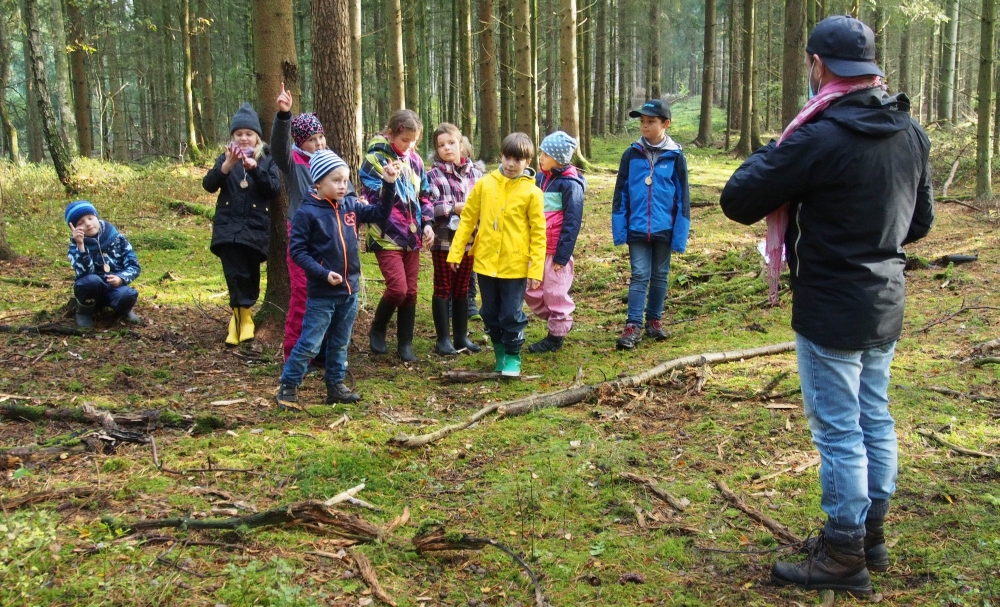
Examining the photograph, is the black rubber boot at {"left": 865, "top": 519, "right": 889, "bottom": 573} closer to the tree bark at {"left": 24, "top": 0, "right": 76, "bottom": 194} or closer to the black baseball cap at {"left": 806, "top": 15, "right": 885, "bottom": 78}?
the black baseball cap at {"left": 806, "top": 15, "right": 885, "bottom": 78}

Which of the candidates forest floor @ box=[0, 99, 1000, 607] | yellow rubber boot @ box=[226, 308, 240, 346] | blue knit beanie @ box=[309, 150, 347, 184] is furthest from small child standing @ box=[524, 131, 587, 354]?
yellow rubber boot @ box=[226, 308, 240, 346]

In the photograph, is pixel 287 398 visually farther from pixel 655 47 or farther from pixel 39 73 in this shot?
pixel 655 47

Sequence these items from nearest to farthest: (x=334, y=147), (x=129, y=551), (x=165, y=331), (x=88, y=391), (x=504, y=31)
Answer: (x=129, y=551) → (x=88, y=391) → (x=165, y=331) → (x=334, y=147) → (x=504, y=31)

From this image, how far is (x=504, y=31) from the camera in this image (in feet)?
70.1

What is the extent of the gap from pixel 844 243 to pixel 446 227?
179 inches

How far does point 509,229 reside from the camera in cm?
621

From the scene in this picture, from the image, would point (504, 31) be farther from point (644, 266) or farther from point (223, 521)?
point (223, 521)

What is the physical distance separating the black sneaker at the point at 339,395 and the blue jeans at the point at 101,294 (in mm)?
2739

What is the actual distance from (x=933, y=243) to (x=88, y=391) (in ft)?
31.3

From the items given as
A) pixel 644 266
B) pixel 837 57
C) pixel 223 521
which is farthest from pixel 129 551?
pixel 644 266

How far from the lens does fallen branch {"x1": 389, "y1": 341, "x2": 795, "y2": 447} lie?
478cm

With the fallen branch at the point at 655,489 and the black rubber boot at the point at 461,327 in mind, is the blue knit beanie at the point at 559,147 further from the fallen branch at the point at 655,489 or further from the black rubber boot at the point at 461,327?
the fallen branch at the point at 655,489

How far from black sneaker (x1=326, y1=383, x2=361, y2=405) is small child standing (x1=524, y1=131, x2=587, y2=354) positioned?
2.31 metres

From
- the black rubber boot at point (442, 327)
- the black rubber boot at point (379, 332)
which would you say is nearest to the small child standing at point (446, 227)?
the black rubber boot at point (442, 327)
